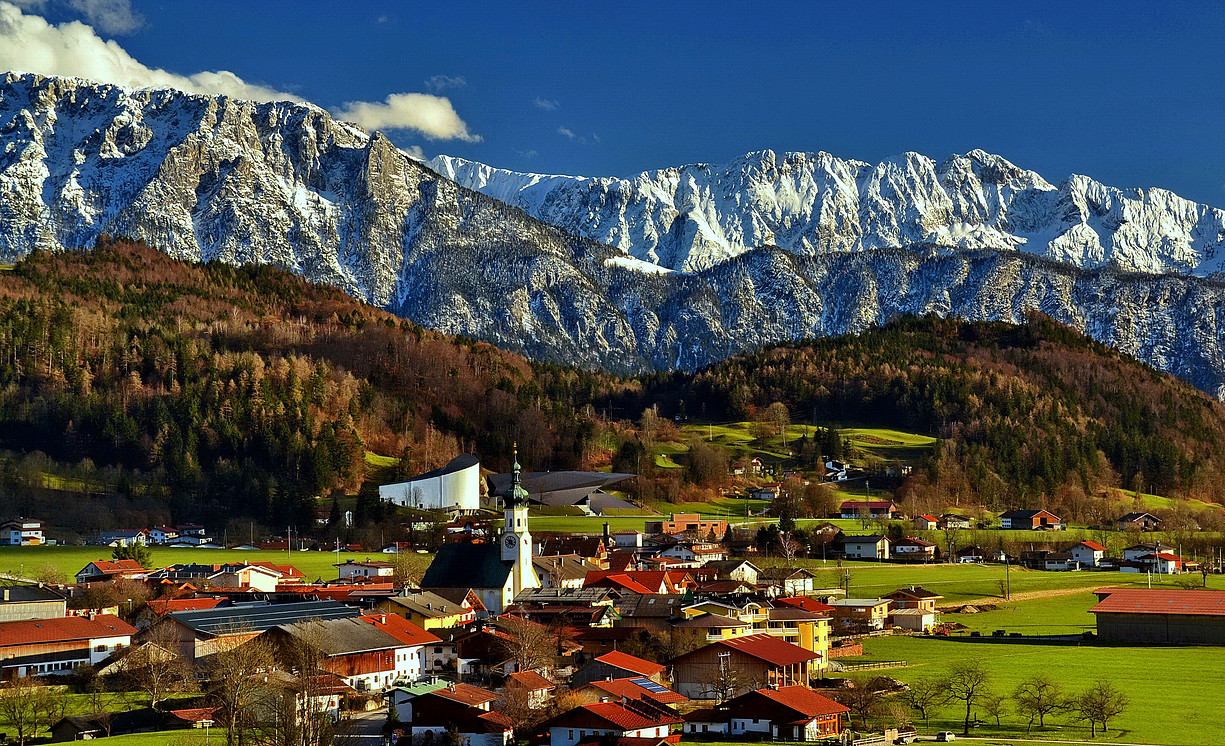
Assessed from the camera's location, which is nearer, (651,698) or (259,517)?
(651,698)

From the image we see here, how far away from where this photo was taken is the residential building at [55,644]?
55844mm

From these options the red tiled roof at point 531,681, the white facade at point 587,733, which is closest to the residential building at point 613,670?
the red tiled roof at point 531,681

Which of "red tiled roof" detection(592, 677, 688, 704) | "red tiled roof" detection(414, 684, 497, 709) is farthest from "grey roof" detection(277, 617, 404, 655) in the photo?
"red tiled roof" detection(592, 677, 688, 704)

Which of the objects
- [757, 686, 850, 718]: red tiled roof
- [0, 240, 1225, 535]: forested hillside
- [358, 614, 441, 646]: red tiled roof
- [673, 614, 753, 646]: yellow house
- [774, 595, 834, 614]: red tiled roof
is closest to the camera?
[757, 686, 850, 718]: red tiled roof

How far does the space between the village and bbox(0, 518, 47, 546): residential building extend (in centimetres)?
46

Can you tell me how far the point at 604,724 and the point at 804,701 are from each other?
23.4 feet

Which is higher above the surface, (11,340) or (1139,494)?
(11,340)

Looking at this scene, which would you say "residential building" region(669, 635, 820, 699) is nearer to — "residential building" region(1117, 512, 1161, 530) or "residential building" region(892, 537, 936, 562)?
"residential building" region(892, 537, 936, 562)

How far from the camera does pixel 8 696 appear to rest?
47156 mm

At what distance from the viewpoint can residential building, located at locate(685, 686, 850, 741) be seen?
44500 millimetres

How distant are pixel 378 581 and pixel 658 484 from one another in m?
56.7

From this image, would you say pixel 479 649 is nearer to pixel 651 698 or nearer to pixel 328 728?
pixel 651 698

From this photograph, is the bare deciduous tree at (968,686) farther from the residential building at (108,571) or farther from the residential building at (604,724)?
the residential building at (108,571)

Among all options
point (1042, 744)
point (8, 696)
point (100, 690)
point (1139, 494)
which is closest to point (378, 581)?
point (100, 690)
